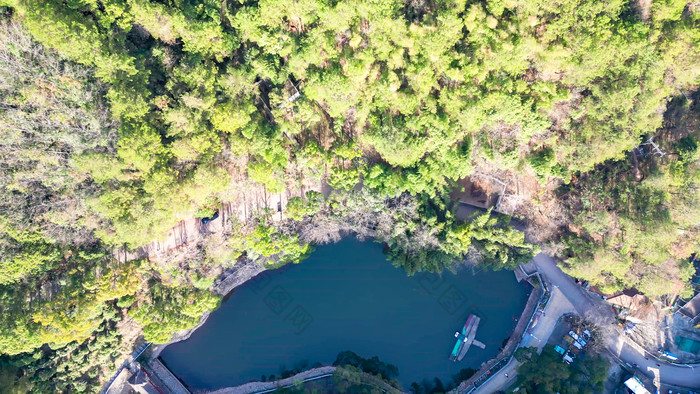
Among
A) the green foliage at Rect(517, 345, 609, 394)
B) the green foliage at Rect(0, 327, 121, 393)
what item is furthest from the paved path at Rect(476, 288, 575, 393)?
the green foliage at Rect(0, 327, 121, 393)

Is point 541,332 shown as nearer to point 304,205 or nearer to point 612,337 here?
point 612,337

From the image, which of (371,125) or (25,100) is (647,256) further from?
(25,100)

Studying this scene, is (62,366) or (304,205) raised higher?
(304,205)

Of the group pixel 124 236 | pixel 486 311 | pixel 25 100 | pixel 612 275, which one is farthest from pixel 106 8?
pixel 612 275

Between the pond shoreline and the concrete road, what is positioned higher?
the pond shoreline

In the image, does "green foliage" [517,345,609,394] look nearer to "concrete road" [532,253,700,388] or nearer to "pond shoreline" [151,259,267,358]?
"concrete road" [532,253,700,388]

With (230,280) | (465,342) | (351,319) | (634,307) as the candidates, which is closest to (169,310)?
(230,280)

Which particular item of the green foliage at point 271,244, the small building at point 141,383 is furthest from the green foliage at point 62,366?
the green foliage at point 271,244
